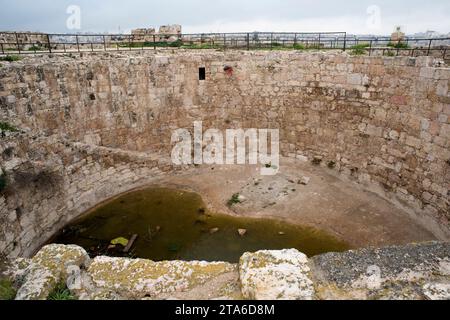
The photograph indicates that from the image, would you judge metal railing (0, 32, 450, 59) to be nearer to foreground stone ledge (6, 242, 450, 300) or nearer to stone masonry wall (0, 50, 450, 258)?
stone masonry wall (0, 50, 450, 258)

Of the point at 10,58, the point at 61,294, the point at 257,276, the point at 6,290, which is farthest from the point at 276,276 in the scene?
the point at 10,58

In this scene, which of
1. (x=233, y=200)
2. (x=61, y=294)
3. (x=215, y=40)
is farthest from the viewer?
(x=215, y=40)

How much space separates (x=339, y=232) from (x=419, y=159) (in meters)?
2.97

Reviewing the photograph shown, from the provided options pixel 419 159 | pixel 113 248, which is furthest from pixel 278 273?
pixel 419 159

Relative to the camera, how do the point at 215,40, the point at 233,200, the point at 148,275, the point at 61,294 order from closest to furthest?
the point at 61,294, the point at 148,275, the point at 233,200, the point at 215,40

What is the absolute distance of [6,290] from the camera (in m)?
2.88

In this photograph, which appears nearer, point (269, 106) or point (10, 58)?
point (10, 58)

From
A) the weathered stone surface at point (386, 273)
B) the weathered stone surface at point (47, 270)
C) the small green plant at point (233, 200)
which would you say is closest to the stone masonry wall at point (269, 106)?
the small green plant at point (233, 200)

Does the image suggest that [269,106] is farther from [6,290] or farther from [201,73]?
[6,290]

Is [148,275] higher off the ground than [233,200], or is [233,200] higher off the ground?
[148,275]

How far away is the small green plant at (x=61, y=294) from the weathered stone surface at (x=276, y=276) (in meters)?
1.49

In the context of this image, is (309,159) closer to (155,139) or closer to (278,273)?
(155,139)

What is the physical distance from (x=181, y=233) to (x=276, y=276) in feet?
22.3

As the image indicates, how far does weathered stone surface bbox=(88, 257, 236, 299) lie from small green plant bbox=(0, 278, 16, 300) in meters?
0.64
